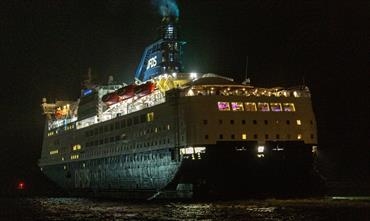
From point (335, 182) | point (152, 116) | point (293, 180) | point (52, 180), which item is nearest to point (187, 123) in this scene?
point (152, 116)

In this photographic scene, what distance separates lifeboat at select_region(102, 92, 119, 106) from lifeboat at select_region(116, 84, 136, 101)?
84cm

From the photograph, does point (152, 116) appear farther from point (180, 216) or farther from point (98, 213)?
point (180, 216)

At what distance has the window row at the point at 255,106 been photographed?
49944 millimetres

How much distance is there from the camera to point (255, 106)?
166 ft

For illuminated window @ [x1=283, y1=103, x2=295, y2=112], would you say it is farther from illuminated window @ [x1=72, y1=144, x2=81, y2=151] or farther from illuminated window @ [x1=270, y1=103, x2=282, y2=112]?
illuminated window @ [x1=72, y1=144, x2=81, y2=151]

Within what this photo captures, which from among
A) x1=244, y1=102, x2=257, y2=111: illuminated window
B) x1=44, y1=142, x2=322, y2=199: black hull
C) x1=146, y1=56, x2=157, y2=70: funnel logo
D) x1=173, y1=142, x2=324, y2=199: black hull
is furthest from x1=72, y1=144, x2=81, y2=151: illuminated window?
x1=244, y1=102, x2=257, y2=111: illuminated window

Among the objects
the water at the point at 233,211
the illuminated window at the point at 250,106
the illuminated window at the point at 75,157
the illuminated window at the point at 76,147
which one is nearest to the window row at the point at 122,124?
the illuminated window at the point at 76,147

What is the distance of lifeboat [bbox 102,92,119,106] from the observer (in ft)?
207

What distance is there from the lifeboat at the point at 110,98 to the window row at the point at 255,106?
16.7m

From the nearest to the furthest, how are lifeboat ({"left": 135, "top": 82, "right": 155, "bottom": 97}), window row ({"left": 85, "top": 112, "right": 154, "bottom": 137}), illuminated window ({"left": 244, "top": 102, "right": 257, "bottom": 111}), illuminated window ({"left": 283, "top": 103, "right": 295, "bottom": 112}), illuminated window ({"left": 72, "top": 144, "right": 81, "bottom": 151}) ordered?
1. illuminated window ({"left": 244, "top": 102, "right": 257, "bottom": 111})
2. illuminated window ({"left": 283, "top": 103, "right": 295, "bottom": 112})
3. window row ({"left": 85, "top": 112, "right": 154, "bottom": 137})
4. lifeboat ({"left": 135, "top": 82, "right": 155, "bottom": 97})
5. illuminated window ({"left": 72, "top": 144, "right": 81, "bottom": 151})

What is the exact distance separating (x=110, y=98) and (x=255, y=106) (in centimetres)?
1990

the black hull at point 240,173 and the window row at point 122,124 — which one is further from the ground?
the window row at point 122,124

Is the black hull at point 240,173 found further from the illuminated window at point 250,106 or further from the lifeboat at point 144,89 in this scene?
the lifeboat at point 144,89

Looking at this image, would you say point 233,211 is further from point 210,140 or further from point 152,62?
point 152,62
